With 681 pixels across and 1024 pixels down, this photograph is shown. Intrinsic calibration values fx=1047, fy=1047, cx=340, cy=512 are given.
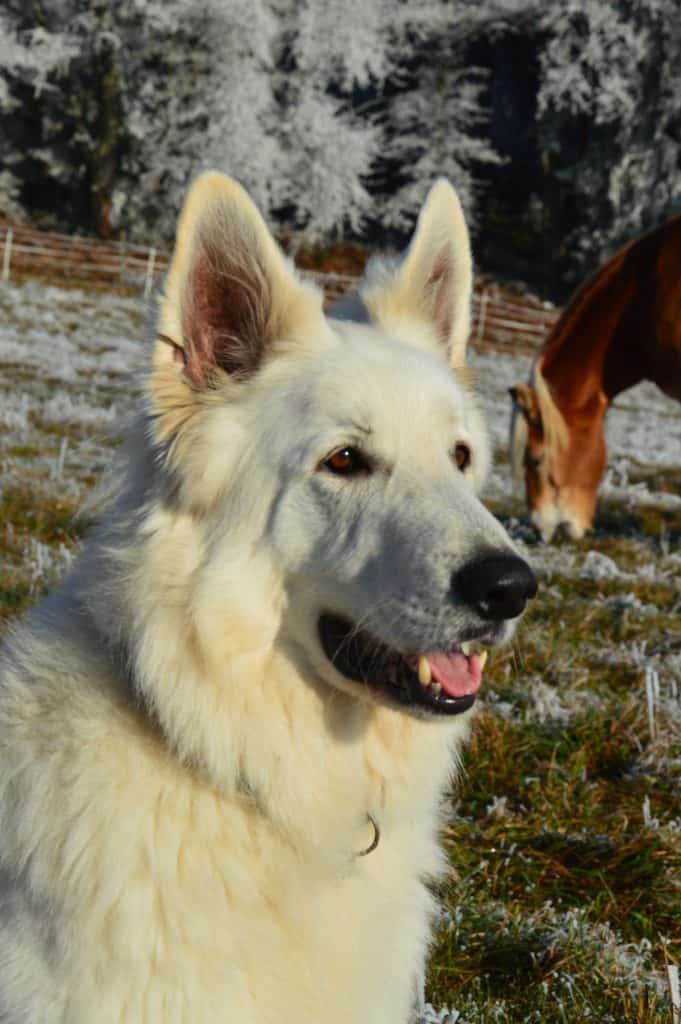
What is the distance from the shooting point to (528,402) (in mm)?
8078

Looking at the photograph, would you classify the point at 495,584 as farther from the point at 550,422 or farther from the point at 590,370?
the point at 590,370

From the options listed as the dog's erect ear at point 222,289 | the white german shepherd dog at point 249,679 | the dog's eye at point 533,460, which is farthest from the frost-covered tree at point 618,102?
the white german shepherd dog at point 249,679

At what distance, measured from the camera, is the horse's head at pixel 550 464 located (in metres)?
7.88

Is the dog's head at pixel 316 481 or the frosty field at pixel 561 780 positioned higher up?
the dog's head at pixel 316 481

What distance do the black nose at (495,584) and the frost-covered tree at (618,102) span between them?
30.0 metres

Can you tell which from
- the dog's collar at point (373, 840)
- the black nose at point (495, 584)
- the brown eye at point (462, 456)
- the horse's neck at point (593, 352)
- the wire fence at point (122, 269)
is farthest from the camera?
the wire fence at point (122, 269)

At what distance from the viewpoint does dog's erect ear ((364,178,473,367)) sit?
9.85 ft

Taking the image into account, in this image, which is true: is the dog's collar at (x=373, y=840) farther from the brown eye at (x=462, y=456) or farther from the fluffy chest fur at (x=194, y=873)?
the brown eye at (x=462, y=456)

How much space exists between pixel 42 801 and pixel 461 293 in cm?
187

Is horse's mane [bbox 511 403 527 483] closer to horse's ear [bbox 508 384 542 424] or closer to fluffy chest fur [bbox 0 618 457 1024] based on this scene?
horse's ear [bbox 508 384 542 424]

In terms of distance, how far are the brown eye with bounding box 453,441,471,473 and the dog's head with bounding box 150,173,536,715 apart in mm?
37

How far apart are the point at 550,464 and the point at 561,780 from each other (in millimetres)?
4422

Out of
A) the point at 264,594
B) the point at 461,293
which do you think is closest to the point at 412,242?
the point at 461,293

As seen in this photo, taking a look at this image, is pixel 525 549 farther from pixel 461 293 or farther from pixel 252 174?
pixel 252 174
